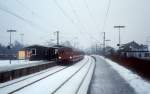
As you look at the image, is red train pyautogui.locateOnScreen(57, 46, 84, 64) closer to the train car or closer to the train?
the train

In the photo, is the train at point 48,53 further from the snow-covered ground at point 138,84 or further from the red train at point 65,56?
the snow-covered ground at point 138,84

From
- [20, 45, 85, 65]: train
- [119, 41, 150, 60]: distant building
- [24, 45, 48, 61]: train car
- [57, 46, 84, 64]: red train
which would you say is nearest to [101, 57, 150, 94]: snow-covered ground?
[119, 41, 150, 60]: distant building

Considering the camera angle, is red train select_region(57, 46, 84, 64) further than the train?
No

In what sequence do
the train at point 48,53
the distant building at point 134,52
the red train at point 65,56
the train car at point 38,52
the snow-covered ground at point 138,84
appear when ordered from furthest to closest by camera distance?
the distant building at point 134,52 → the train car at point 38,52 → the train at point 48,53 → the red train at point 65,56 → the snow-covered ground at point 138,84

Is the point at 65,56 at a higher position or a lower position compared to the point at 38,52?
lower

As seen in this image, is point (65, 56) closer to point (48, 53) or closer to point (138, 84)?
point (48, 53)

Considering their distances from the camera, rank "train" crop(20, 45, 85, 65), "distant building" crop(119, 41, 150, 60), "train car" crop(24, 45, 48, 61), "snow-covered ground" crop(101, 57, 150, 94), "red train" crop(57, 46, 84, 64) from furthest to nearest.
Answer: "distant building" crop(119, 41, 150, 60), "train car" crop(24, 45, 48, 61), "train" crop(20, 45, 85, 65), "red train" crop(57, 46, 84, 64), "snow-covered ground" crop(101, 57, 150, 94)

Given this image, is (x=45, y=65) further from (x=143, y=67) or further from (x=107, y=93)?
(x=107, y=93)

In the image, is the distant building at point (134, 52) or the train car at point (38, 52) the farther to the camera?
the distant building at point (134, 52)

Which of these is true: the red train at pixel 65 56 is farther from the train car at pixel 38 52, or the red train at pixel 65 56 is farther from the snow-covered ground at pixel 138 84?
the snow-covered ground at pixel 138 84

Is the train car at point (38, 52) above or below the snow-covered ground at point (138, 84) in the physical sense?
above

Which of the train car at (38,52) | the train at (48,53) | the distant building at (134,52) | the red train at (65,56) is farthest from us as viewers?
the distant building at (134,52)

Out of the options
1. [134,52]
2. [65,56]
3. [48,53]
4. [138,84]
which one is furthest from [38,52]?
[138,84]

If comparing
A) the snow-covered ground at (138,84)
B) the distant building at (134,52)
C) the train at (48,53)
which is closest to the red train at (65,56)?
the train at (48,53)
